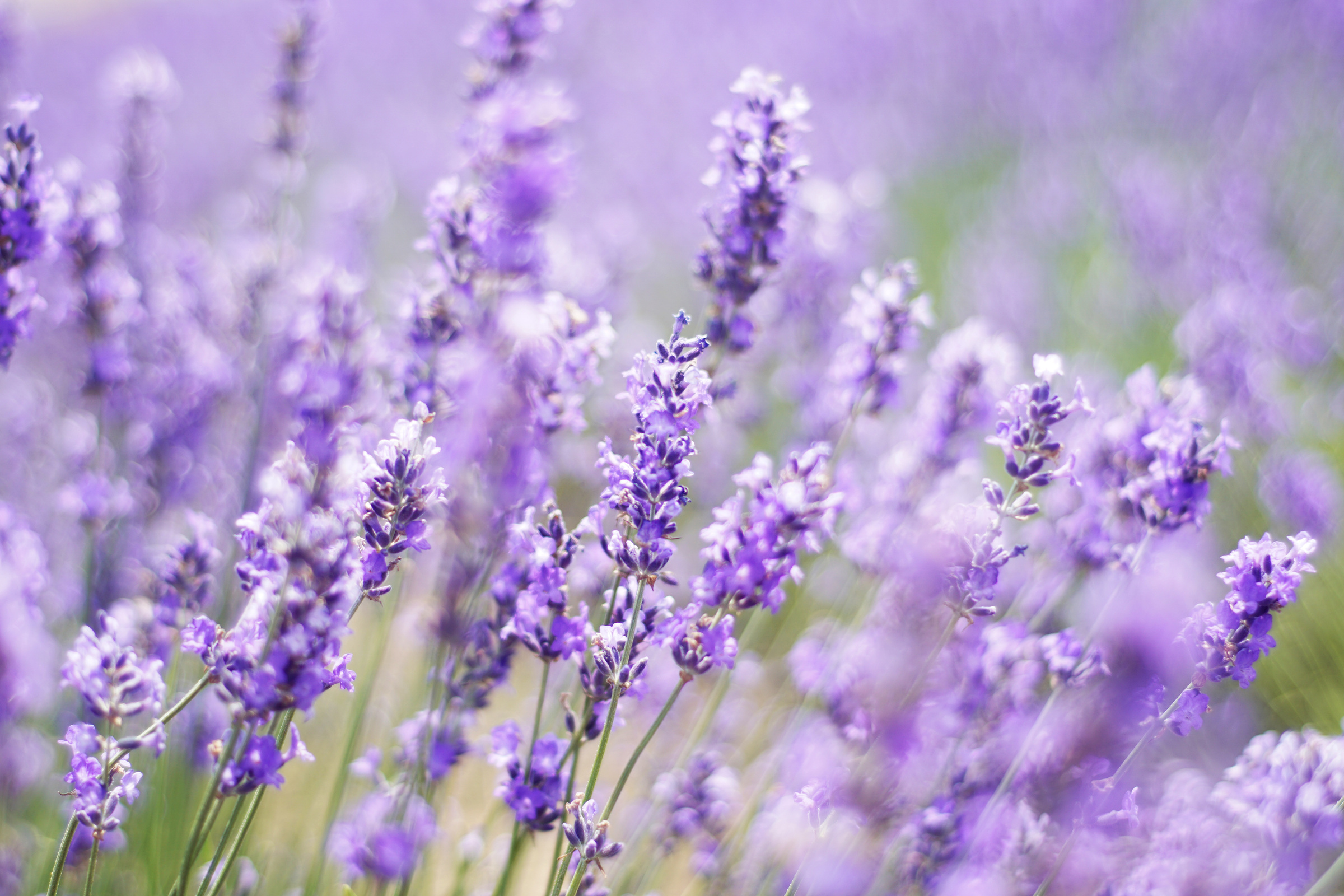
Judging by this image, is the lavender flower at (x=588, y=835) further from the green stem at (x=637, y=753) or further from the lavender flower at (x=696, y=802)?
the lavender flower at (x=696, y=802)

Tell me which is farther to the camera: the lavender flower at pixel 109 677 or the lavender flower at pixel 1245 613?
the lavender flower at pixel 1245 613

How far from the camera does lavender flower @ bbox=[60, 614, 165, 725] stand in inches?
47.6

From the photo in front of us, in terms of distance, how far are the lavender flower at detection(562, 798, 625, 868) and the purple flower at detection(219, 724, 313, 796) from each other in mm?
398

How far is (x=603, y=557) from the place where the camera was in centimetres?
Answer: 175

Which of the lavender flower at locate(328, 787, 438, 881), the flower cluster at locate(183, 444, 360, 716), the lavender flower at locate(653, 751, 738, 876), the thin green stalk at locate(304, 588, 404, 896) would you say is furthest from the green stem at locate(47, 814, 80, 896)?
the lavender flower at locate(653, 751, 738, 876)

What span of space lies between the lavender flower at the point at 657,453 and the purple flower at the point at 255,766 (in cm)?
55

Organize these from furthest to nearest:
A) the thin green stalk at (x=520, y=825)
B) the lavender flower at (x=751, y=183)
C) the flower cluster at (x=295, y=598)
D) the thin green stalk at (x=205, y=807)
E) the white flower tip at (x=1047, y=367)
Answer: the lavender flower at (x=751, y=183) < the white flower tip at (x=1047, y=367) < the thin green stalk at (x=520, y=825) < the thin green stalk at (x=205, y=807) < the flower cluster at (x=295, y=598)

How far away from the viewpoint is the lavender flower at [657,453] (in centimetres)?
120

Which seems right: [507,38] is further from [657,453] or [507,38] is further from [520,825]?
[520,825]

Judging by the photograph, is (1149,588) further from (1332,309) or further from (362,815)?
(1332,309)

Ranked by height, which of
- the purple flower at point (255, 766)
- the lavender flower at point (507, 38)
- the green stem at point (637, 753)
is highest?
the lavender flower at point (507, 38)

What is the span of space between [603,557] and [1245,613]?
3.77 ft

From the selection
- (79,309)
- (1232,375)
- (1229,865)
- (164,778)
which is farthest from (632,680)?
(1232,375)

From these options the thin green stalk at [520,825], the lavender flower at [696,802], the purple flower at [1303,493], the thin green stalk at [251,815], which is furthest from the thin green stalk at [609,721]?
the purple flower at [1303,493]
